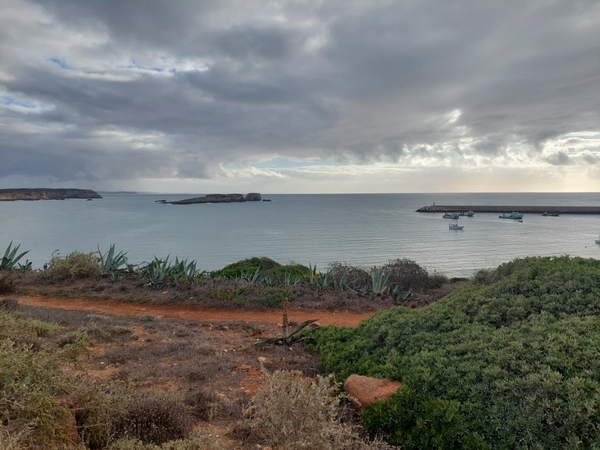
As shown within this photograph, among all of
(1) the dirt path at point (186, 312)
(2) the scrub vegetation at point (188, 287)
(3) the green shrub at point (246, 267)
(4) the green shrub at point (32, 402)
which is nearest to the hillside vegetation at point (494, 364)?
(4) the green shrub at point (32, 402)

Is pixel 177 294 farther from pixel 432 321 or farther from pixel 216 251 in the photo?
pixel 216 251

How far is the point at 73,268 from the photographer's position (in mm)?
14320

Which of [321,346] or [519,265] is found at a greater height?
[519,265]

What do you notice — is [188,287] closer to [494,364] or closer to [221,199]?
[494,364]

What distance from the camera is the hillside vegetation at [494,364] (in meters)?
3.19

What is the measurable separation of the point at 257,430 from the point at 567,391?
9.03ft

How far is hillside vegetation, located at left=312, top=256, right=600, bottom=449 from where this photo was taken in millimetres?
3188

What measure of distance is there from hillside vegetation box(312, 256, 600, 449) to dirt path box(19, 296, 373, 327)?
5011 millimetres

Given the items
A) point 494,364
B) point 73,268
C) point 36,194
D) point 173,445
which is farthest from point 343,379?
point 36,194

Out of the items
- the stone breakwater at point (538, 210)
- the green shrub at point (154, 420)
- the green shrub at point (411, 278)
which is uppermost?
the stone breakwater at point (538, 210)

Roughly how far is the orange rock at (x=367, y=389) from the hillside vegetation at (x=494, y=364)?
0.52 ft

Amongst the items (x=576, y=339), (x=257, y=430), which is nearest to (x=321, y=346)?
(x=257, y=430)

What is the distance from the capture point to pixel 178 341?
278 inches

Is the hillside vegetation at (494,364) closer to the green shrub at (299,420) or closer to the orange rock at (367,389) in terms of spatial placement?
the orange rock at (367,389)
